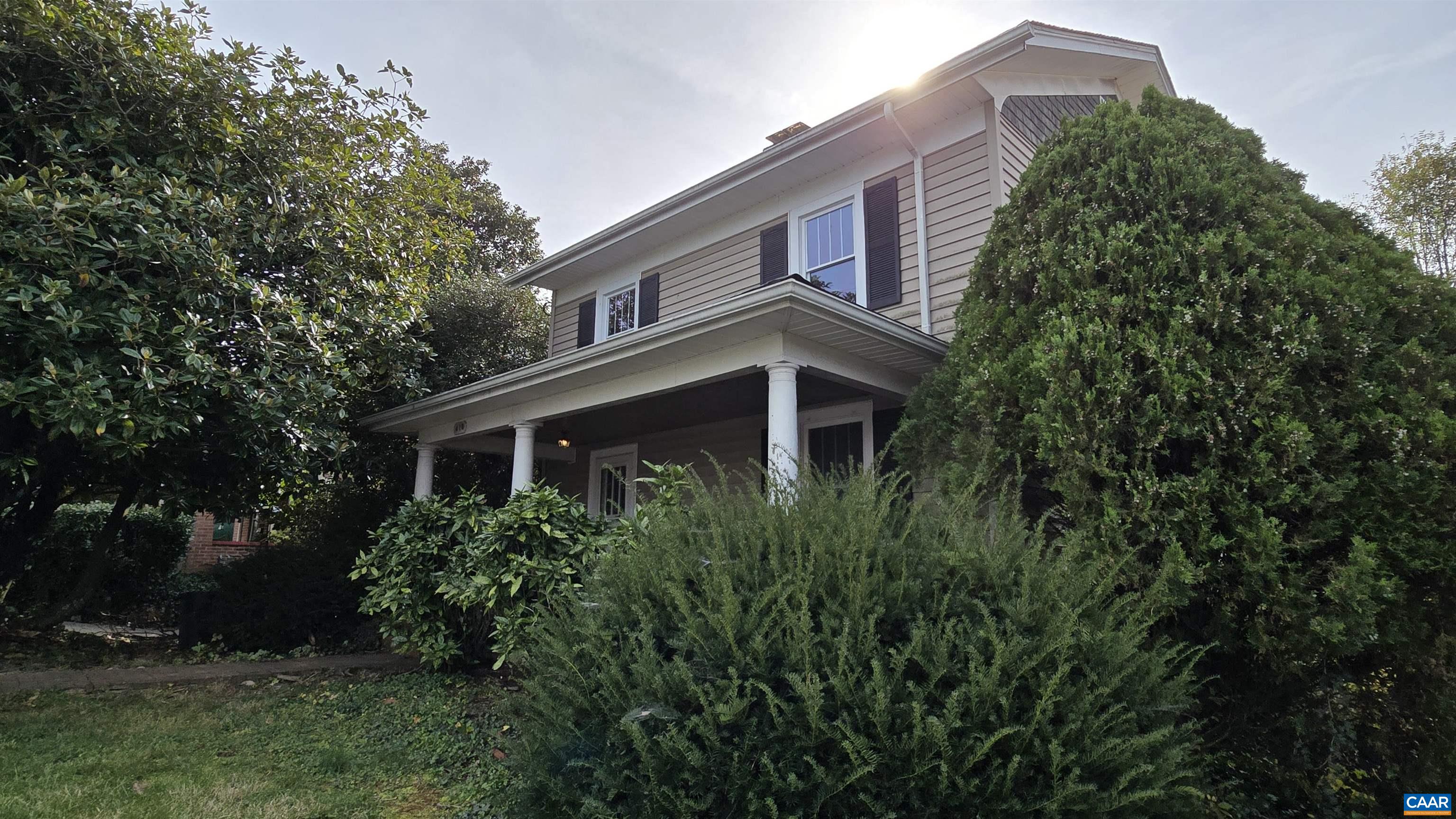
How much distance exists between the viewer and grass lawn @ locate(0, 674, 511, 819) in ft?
12.2

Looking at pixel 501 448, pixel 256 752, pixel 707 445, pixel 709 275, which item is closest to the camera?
pixel 256 752

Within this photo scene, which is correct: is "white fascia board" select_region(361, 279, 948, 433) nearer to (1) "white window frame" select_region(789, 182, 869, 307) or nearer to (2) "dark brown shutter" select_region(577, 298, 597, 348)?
(1) "white window frame" select_region(789, 182, 869, 307)

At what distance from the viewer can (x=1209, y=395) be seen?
351cm

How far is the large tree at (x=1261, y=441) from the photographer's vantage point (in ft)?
10.2

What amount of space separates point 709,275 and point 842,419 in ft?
9.64

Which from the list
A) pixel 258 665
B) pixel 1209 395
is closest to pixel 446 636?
pixel 258 665

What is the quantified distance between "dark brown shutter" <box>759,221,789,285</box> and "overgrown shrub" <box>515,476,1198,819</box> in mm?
5911

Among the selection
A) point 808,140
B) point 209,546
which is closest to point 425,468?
point 808,140

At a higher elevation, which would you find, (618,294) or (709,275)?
(618,294)

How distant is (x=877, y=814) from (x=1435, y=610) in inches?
111

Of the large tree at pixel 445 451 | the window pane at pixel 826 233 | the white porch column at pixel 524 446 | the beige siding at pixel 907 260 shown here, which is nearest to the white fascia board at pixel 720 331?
the white porch column at pixel 524 446

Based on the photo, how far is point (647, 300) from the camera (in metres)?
10.4

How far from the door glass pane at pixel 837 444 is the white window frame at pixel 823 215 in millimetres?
1350

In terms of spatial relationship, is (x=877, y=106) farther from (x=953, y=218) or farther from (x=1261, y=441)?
(x=1261, y=441)
